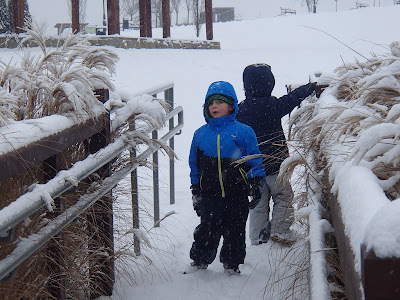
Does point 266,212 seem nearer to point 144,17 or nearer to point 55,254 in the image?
point 55,254

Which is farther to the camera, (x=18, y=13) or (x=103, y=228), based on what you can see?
(x=18, y=13)

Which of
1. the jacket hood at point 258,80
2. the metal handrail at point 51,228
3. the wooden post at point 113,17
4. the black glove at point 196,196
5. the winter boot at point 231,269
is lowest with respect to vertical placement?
the winter boot at point 231,269

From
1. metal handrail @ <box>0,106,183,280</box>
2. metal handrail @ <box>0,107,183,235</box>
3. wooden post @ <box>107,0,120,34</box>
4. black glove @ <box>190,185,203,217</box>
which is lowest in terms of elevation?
black glove @ <box>190,185,203,217</box>

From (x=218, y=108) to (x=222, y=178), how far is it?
1.64ft

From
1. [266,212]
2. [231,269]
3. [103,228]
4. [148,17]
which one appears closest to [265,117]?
[266,212]

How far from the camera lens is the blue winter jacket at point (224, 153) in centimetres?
421

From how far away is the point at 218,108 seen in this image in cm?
427

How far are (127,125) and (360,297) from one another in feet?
9.28

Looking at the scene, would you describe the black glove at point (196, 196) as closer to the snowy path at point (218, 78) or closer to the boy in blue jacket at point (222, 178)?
the boy in blue jacket at point (222, 178)

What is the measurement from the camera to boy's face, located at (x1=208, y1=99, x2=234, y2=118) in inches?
168

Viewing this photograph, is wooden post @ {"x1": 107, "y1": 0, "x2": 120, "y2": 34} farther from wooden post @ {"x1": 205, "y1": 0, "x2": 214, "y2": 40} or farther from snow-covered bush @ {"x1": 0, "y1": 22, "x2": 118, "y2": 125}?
snow-covered bush @ {"x1": 0, "y1": 22, "x2": 118, "y2": 125}

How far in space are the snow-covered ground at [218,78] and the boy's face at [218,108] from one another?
0.67m

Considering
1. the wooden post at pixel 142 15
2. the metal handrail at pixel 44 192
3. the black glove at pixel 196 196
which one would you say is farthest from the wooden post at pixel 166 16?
the metal handrail at pixel 44 192

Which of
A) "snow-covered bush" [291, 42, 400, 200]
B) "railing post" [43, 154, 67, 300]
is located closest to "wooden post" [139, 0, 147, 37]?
"snow-covered bush" [291, 42, 400, 200]
